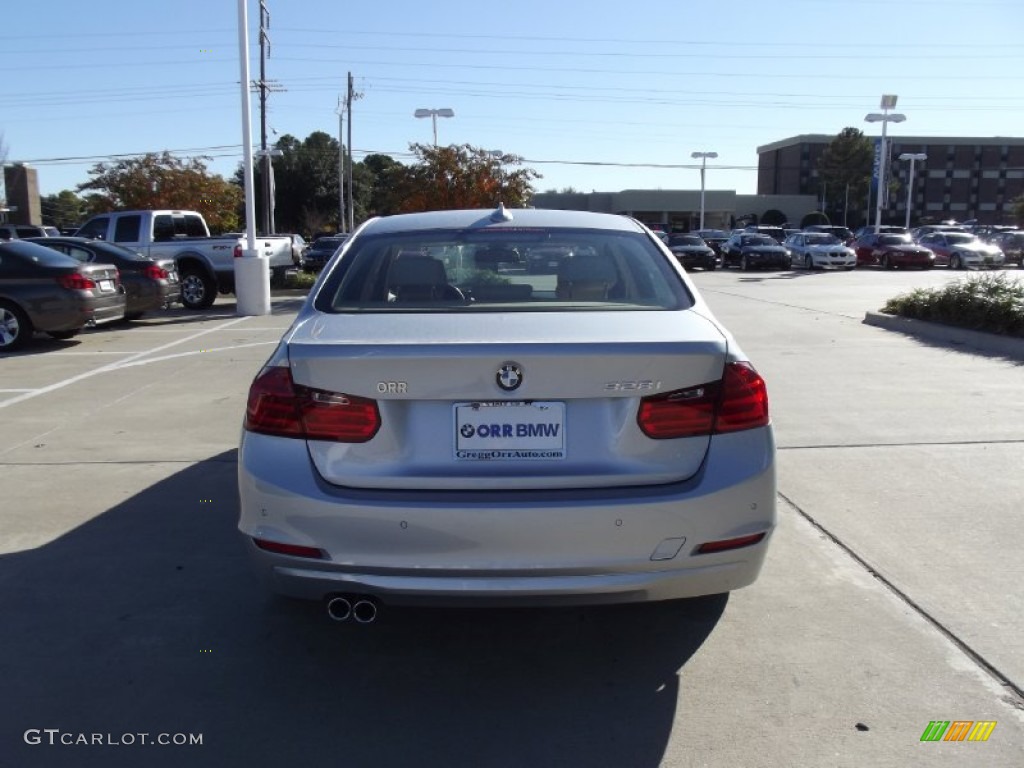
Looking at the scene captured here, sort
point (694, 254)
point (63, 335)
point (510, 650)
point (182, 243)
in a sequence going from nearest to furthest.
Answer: point (510, 650), point (63, 335), point (182, 243), point (694, 254)

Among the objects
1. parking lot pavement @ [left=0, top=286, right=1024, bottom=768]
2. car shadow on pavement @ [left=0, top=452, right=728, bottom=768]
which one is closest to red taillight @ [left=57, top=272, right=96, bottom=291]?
parking lot pavement @ [left=0, top=286, right=1024, bottom=768]

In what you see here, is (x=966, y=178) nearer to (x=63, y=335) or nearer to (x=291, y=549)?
(x=63, y=335)

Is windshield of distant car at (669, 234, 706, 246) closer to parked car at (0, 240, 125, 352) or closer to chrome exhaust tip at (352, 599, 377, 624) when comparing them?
parked car at (0, 240, 125, 352)

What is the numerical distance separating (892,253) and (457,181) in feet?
60.1

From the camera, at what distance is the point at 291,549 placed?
3254mm

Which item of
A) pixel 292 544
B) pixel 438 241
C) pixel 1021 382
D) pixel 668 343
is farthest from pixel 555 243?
pixel 1021 382

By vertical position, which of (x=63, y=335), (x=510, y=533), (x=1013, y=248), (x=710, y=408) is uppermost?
(x=1013, y=248)

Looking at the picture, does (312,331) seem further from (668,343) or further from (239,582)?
(239,582)

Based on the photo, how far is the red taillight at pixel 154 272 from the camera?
15.2 m

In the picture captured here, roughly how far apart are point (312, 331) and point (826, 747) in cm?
232

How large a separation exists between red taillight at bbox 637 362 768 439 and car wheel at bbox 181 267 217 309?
55.9 feet

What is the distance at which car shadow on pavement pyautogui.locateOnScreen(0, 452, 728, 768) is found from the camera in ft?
10.3

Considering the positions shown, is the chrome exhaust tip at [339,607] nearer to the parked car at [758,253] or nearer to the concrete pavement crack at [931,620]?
the concrete pavement crack at [931,620]

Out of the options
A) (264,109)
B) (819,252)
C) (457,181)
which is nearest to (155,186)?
(264,109)
